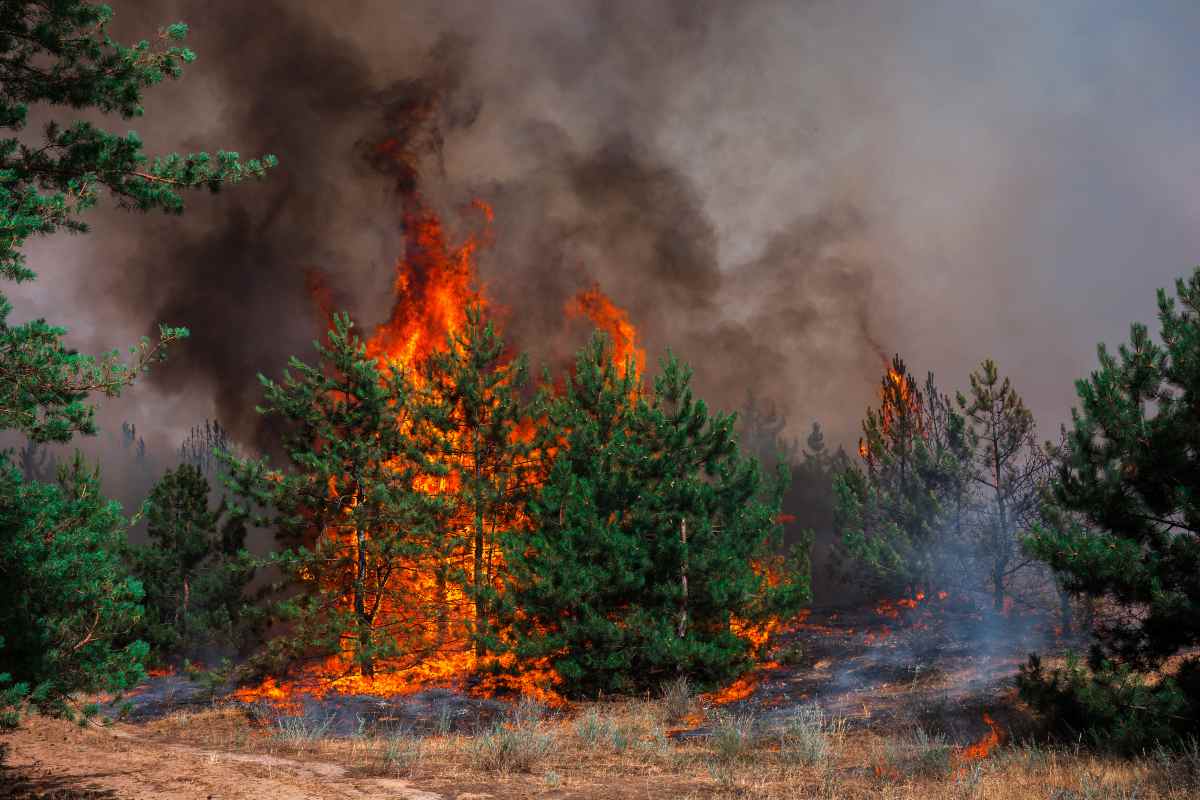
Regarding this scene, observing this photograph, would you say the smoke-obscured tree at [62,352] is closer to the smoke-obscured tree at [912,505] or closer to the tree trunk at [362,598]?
the tree trunk at [362,598]

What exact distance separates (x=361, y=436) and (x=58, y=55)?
67.0 feet

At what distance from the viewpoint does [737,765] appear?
39.5 ft

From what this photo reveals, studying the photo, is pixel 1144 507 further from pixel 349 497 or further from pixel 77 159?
pixel 349 497

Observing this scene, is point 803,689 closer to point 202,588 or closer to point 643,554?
point 643,554

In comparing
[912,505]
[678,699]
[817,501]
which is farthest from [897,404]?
[817,501]

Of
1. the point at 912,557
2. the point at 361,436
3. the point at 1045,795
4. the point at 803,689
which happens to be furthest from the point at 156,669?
the point at 1045,795

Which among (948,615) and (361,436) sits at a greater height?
(361,436)

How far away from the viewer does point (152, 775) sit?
→ 401 inches

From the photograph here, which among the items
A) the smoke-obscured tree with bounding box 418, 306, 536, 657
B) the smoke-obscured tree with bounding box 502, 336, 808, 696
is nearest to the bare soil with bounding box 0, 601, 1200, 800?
the smoke-obscured tree with bounding box 502, 336, 808, 696

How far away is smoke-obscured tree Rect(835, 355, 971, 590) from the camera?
30266mm

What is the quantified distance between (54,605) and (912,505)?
2928cm

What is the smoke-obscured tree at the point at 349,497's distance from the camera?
1053 inches

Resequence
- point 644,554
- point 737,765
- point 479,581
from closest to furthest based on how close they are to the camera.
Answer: point 737,765
point 644,554
point 479,581

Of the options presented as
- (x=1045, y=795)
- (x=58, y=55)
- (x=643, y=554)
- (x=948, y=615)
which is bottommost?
(x=1045, y=795)
